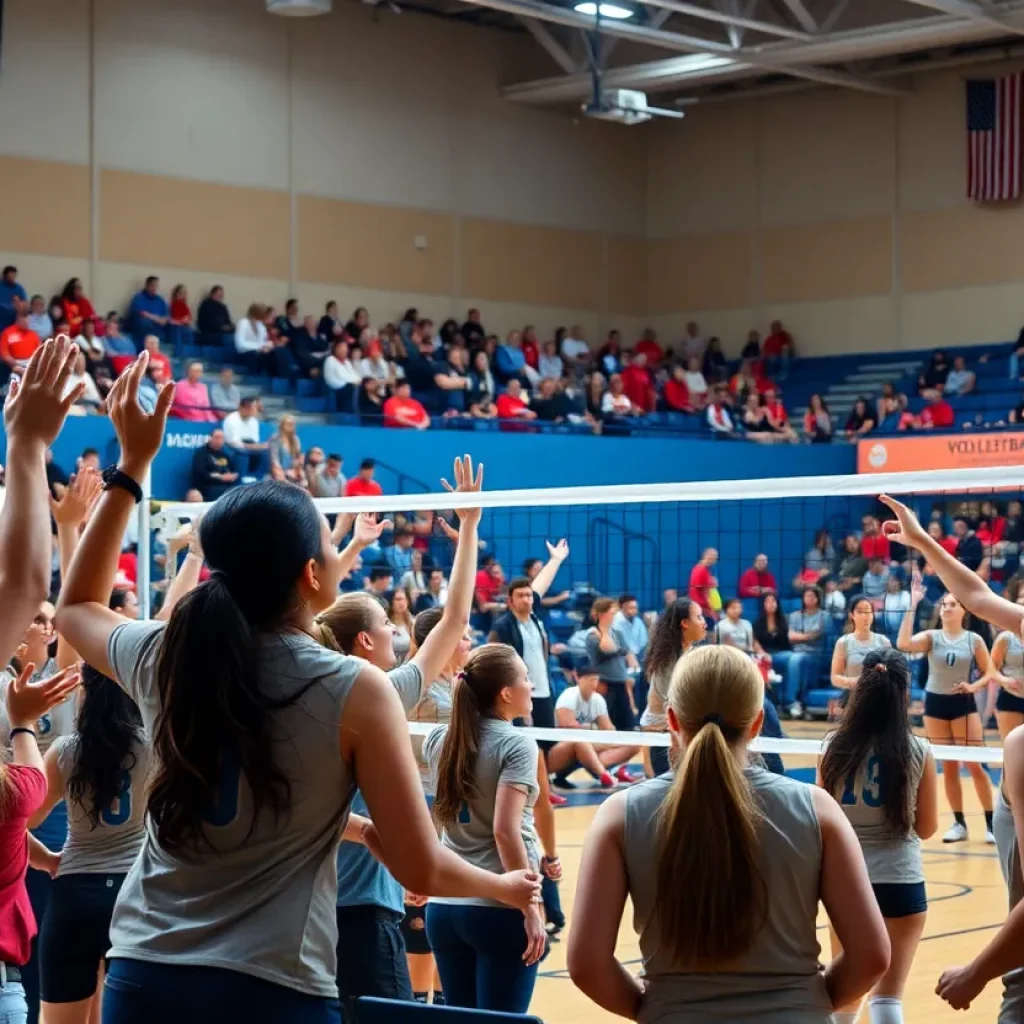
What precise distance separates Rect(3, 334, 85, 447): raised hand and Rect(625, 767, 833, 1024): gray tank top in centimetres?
116

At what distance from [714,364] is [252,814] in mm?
25371

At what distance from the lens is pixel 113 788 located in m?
5.09

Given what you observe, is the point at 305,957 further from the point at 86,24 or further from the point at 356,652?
the point at 86,24

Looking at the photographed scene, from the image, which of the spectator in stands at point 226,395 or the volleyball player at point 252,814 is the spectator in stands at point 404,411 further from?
the volleyball player at point 252,814

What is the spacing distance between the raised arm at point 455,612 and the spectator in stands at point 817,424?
20860 millimetres

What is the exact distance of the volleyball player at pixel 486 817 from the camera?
4836 millimetres

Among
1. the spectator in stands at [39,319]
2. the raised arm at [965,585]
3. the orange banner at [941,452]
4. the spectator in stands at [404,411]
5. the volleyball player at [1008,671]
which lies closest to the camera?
the raised arm at [965,585]

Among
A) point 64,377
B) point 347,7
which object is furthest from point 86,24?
point 64,377

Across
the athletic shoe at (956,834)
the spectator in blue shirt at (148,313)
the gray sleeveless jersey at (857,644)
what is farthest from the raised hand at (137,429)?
the spectator in blue shirt at (148,313)

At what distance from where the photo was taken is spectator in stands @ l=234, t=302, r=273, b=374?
71.5 ft

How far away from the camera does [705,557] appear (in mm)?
19469

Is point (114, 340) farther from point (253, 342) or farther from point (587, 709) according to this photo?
point (587, 709)

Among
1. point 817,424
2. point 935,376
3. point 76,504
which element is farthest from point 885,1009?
point 935,376

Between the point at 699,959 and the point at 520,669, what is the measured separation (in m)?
2.19
